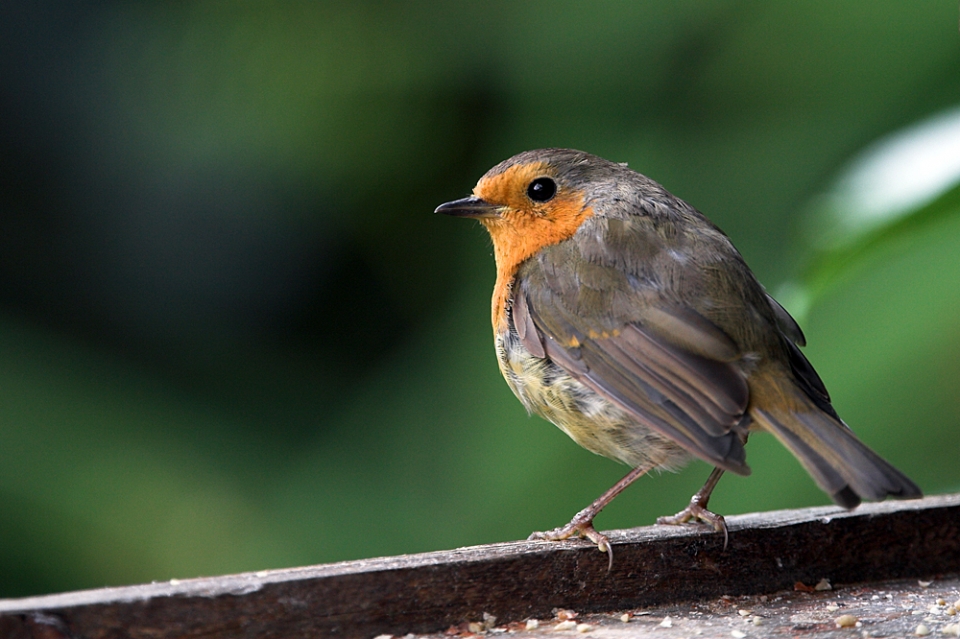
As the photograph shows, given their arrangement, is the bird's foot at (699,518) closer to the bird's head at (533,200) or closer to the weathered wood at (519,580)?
the weathered wood at (519,580)

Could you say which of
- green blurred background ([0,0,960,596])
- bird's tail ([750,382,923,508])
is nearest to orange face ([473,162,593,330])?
bird's tail ([750,382,923,508])

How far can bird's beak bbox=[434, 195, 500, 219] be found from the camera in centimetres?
330

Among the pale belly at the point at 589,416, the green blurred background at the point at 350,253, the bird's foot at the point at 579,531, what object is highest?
the green blurred background at the point at 350,253

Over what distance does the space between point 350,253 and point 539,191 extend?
1.92m

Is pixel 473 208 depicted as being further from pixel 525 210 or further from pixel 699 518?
pixel 699 518

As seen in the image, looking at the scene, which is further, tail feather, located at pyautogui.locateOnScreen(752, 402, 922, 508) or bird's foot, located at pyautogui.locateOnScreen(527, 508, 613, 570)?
bird's foot, located at pyautogui.locateOnScreen(527, 508, 613, 570)

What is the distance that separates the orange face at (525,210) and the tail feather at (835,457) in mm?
898

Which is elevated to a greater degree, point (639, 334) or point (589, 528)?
point (639, 334)

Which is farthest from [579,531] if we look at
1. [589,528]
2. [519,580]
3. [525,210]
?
[525,210]

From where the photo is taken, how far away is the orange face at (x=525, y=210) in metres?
3.28

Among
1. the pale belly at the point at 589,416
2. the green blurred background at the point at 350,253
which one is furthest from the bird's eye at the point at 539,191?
the green blurred background at the point at 350,253

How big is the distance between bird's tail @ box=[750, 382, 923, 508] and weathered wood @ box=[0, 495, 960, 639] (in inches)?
10.6

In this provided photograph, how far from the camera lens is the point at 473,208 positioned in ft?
10.9

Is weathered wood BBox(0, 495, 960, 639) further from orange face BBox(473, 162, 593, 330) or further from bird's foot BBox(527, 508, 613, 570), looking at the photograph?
orange face BBox(473, 162, 593, 330)
